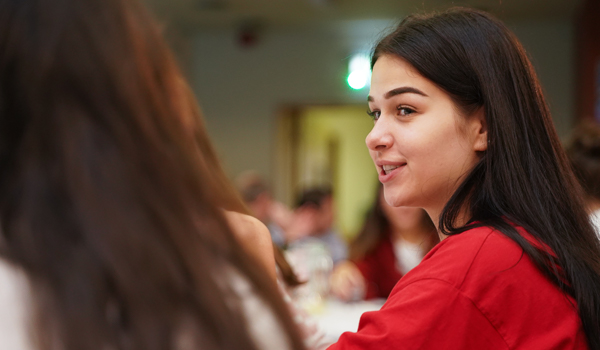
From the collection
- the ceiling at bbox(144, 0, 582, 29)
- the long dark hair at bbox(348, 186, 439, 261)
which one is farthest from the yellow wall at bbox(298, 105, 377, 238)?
the long dark hair at bbox(348, 186, 439, 261)

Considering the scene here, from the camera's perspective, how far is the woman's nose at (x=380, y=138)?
3.11 ft

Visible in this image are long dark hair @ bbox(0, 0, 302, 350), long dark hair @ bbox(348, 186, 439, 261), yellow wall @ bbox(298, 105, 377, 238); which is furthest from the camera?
yellow wall @ bbox(298, 105, 377, 238)

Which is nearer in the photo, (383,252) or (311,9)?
(383,252)

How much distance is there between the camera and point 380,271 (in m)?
2.62

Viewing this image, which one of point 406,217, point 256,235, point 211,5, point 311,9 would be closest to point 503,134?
point 256,235

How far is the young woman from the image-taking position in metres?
0.73

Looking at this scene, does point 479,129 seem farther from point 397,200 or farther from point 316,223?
point 316,223

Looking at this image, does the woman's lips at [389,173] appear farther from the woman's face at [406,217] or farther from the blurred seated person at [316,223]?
the blurred seated person at [316,223]

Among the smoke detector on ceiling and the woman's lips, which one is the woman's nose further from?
the smoke detector on ceiling

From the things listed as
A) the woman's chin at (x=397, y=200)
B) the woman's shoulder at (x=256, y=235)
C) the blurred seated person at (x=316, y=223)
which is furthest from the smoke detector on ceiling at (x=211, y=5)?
the woman's shoulder at (x=256, y=235)

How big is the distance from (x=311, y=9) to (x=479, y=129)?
3.95 metres

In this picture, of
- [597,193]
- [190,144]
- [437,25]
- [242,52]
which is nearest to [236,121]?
[242,52]

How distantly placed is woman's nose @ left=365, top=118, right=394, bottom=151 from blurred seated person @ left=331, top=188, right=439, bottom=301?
1614 millimetres

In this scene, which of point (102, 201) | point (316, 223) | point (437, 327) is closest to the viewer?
point (102, 201)
